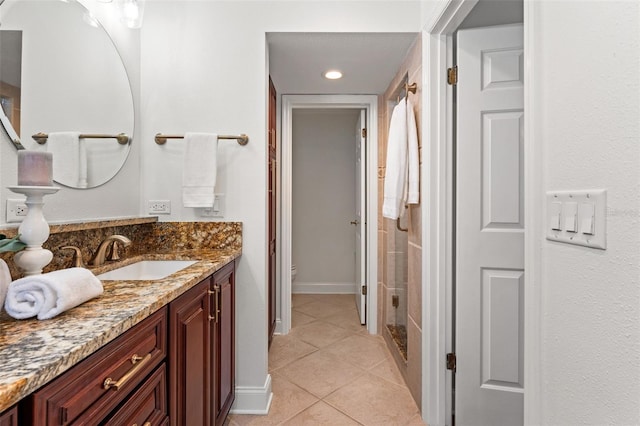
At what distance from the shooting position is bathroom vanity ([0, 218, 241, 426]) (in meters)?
0.57

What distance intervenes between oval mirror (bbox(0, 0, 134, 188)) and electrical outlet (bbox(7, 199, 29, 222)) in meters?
0.20

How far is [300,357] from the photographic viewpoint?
96.3 inches

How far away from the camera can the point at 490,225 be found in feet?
5.35

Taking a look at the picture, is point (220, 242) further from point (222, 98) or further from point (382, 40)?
point (382, 40)

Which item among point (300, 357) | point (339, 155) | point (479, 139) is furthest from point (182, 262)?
point (339, 155)

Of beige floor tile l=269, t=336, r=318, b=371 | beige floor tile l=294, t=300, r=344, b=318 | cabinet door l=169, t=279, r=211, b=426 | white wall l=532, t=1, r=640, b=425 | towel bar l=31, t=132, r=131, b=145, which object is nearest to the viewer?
white wall l=532, t=1, r=640, b=425

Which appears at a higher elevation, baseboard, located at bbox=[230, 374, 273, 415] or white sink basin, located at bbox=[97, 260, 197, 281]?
white sink basin, located at bbox=[97, 260, 197, 281]

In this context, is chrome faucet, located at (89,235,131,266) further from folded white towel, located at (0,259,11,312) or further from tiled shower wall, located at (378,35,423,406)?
tiled shower wall, located at (378,35,423,406)

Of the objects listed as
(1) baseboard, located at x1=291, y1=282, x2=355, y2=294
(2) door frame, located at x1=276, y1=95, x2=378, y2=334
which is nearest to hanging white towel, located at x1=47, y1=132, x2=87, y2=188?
(2) door frame, located at x1=276, y1=95, x2=378, y2=334

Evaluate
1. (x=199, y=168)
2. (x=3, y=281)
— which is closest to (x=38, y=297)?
(x=3, y=281)

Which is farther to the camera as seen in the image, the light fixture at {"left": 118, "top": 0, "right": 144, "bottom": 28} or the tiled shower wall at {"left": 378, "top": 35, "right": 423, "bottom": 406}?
the tiled shower wall at {"left": 378, "top": 35, "right": 423, "bottom": 406}

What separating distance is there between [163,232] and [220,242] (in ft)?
1.10

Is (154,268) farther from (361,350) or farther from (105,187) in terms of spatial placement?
(361,350)

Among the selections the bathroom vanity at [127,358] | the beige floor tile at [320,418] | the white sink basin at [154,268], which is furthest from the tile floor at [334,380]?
the white sink basin at [154,268]
